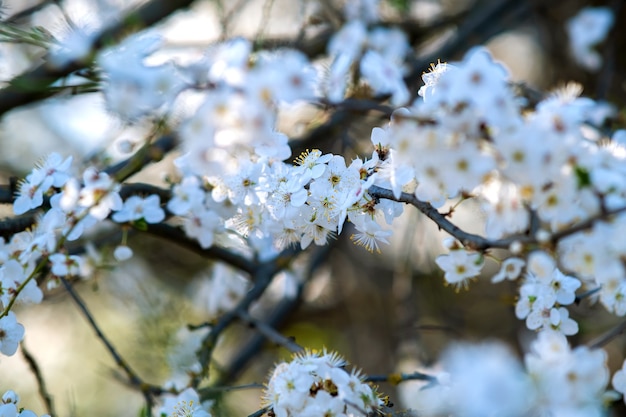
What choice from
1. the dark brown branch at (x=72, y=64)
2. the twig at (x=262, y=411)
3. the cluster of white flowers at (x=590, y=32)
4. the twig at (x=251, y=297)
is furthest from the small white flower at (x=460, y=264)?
the cluster of white flowers at (x=590, y=32)

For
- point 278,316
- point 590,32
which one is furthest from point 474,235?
point 590,32

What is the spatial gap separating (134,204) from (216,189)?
28 centimetres

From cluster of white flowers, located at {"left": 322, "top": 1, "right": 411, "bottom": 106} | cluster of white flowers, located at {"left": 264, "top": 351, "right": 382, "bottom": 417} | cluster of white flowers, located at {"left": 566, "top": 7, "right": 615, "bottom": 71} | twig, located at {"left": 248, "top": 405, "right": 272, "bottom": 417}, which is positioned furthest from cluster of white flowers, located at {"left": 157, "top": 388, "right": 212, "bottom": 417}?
cluster of white flowers, located at {"left": 566, "top": 7, "right": 615, "bottom": 71}

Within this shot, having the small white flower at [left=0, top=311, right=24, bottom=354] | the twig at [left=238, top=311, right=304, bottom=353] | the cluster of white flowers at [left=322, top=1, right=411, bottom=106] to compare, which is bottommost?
the small white flower at [left=0, top=311, right=24, bottom=354]

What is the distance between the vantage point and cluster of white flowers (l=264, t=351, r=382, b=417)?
134cm

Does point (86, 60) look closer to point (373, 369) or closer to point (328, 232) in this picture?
point (328, 232)

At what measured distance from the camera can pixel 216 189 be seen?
1.73 m

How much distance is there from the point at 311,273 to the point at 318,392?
1516 mm

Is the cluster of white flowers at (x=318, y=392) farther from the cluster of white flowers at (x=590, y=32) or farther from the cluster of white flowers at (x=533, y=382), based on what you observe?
the cluster of white flowers at (x=590, y=32)

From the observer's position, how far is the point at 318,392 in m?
1.35

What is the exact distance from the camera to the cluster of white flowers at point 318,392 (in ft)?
4.39

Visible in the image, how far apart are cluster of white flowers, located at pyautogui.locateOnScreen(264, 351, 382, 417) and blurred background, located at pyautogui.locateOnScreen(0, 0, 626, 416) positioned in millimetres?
1208

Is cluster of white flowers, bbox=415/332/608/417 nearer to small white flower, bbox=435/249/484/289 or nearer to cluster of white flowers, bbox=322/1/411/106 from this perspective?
small white flower, bbox=435/249/484/289

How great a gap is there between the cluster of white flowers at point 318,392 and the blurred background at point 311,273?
121 centimetres
